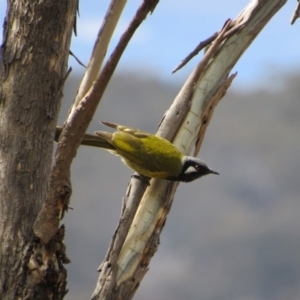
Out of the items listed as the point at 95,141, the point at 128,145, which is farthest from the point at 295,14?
the point at 95,141

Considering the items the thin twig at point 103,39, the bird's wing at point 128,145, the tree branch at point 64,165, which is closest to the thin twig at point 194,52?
the thin twig at point 103,39

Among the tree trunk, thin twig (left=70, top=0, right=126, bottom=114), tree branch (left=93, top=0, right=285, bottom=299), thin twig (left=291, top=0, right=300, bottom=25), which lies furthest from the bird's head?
the tree trunk

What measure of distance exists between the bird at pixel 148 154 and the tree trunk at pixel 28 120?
58.1 inches

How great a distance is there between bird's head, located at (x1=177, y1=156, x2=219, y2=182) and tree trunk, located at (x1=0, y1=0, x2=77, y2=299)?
159 centimetres

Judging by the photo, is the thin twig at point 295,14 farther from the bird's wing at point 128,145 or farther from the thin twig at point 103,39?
the bird's wing at point 128,145

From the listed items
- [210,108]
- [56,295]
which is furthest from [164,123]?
[56,295]

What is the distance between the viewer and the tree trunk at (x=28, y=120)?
8.10 ft

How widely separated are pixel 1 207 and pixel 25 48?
25.4 inches

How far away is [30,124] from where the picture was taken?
261 centimetres

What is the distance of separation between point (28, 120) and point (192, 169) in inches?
83.7

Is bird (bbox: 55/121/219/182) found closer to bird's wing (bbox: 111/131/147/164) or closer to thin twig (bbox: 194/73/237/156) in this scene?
bird's wing (bbox: 111/131/147/164)

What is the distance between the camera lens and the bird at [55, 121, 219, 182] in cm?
423

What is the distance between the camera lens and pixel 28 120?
2.61 meters

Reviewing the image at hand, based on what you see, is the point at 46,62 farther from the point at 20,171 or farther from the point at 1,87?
the point at 20,171
